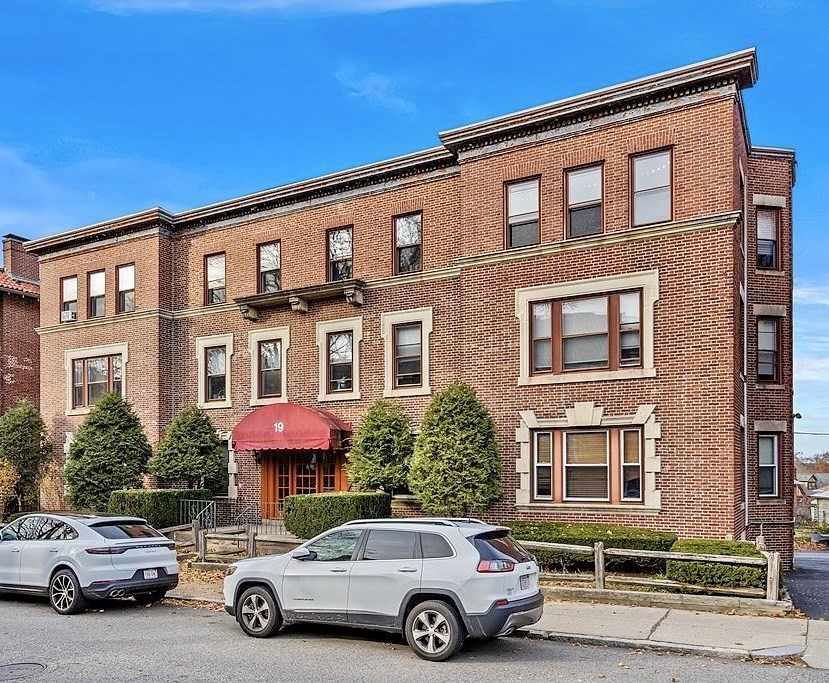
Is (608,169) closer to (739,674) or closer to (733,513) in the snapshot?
(733,513)

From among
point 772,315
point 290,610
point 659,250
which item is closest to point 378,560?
point 290,610

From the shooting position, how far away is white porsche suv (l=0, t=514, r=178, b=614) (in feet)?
42.5

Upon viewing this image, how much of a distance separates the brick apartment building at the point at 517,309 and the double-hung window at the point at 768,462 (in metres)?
0.06

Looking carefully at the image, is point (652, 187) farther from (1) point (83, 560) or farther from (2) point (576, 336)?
(1) point (83, 560)

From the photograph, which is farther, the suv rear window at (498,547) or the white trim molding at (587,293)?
the white trim molding at (587,293)

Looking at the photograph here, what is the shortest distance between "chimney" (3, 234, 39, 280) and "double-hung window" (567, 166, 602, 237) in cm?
2524

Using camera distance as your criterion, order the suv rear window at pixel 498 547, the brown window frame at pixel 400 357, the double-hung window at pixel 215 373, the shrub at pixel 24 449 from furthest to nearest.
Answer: the shrub at pixel 24 449, the double-hung window at pixel 215 373, the brown window frame at pixel 400 357, the suv rear window at pixel 498 547

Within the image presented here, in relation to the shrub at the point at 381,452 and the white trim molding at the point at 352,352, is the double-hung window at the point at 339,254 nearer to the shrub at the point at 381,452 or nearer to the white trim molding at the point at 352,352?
the white trim molding at the point at 352,352

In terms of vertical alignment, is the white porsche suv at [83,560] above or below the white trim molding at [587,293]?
below

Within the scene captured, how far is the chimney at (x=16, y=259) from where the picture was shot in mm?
33438

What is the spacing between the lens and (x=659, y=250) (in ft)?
56.2

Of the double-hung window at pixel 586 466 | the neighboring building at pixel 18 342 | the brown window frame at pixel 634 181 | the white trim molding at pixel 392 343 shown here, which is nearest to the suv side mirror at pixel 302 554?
the double-hung window at pixel 586 466

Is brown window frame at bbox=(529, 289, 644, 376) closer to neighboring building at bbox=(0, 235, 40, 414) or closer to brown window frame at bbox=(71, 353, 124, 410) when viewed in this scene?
brown window frame at bbox=(71, 353, 124, 410)

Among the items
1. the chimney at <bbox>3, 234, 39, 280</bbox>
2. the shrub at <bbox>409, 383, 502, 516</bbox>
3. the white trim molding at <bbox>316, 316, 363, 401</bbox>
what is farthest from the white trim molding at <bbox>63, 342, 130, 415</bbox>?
the shrub at <bbox>409, 383, 502, 516</bbox>
